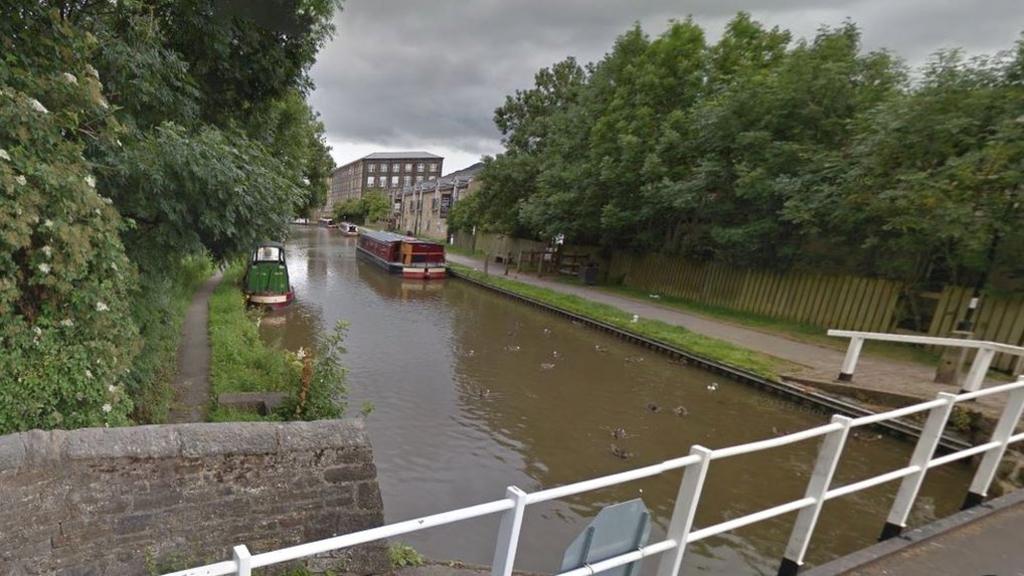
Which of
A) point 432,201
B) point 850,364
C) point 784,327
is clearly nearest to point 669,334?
point 784,327

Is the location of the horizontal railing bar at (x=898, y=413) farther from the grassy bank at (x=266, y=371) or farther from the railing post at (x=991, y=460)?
the grassy bank at (x=266, y=371)

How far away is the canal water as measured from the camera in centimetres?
491

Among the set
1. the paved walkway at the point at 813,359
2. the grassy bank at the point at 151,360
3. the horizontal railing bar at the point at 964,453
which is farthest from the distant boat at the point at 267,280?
the horizontal railing bar at the point at 964,453

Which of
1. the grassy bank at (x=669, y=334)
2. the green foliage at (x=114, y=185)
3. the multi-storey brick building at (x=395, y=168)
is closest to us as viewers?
the green foliage at (x=114, y=185)

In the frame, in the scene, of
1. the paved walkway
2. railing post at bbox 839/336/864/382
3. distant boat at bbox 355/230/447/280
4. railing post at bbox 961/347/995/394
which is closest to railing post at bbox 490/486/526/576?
railing post at bbox 961/347/995/394

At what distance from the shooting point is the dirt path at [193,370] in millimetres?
5496

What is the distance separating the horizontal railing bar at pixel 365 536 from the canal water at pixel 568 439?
3.07m

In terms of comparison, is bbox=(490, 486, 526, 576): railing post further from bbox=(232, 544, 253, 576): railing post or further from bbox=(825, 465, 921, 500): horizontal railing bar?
bbox=(825, 465, 921, 500): horizontal railing bar

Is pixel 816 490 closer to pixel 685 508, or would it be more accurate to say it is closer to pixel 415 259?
pixel 685 508

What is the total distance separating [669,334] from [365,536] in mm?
11350

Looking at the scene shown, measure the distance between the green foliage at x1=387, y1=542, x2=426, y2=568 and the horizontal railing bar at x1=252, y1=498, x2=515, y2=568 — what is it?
221 cm

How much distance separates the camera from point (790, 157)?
518 inches

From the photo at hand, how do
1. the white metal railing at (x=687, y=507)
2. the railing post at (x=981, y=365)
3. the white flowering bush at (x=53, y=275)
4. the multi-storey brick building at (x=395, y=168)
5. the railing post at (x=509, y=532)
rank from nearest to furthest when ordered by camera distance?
the white metal railing at (x=687, y=507), the railing post at (x=509, y=532), the white flowering bush at (x=53, y=275), the railing post at (x=981, y=365), the multi-storey brick building at (x=395, y=168)

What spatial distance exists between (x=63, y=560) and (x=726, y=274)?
1691 cm
